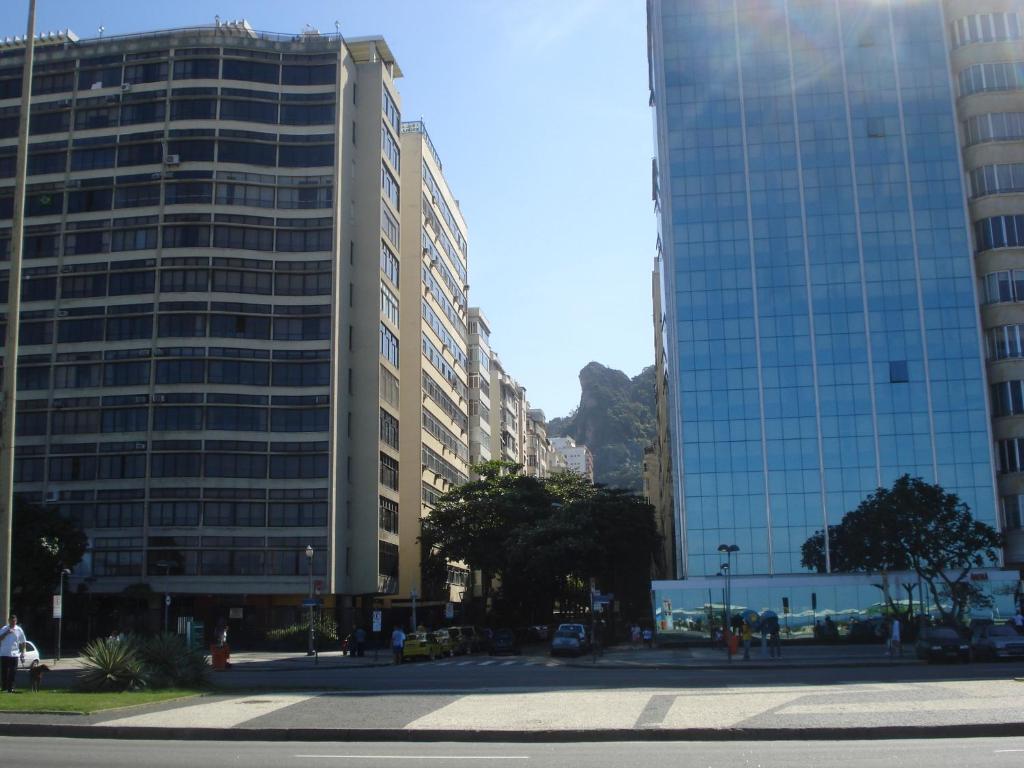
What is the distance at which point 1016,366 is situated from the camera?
60406mm

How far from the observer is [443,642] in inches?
2131

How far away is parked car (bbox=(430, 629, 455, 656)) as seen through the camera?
173ft

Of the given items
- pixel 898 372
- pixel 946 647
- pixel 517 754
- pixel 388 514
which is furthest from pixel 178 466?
pixel 517 754

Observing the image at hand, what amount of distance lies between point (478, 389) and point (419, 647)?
56.9m

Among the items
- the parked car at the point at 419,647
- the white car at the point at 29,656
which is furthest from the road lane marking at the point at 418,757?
the parked car at the point at 419,647

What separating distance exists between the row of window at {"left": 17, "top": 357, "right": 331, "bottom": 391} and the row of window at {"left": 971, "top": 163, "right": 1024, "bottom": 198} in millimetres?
41779

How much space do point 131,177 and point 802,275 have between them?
143ft

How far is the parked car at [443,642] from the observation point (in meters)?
52.8

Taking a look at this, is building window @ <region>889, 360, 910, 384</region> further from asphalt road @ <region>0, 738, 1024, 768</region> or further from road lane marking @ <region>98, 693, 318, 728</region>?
asphalt road @ <region>0, 738, 1024, 768</region>

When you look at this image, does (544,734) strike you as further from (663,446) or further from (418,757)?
(663,446)

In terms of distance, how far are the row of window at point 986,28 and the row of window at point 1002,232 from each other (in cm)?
1085

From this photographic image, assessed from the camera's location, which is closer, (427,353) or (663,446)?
(427,353)

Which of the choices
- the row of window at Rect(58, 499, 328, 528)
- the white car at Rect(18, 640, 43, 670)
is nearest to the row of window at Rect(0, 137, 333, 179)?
the row of window at Rect(58, 499, 328, 528)

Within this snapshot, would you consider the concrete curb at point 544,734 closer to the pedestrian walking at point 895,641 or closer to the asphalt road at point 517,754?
the asphalt road at point 517,754
